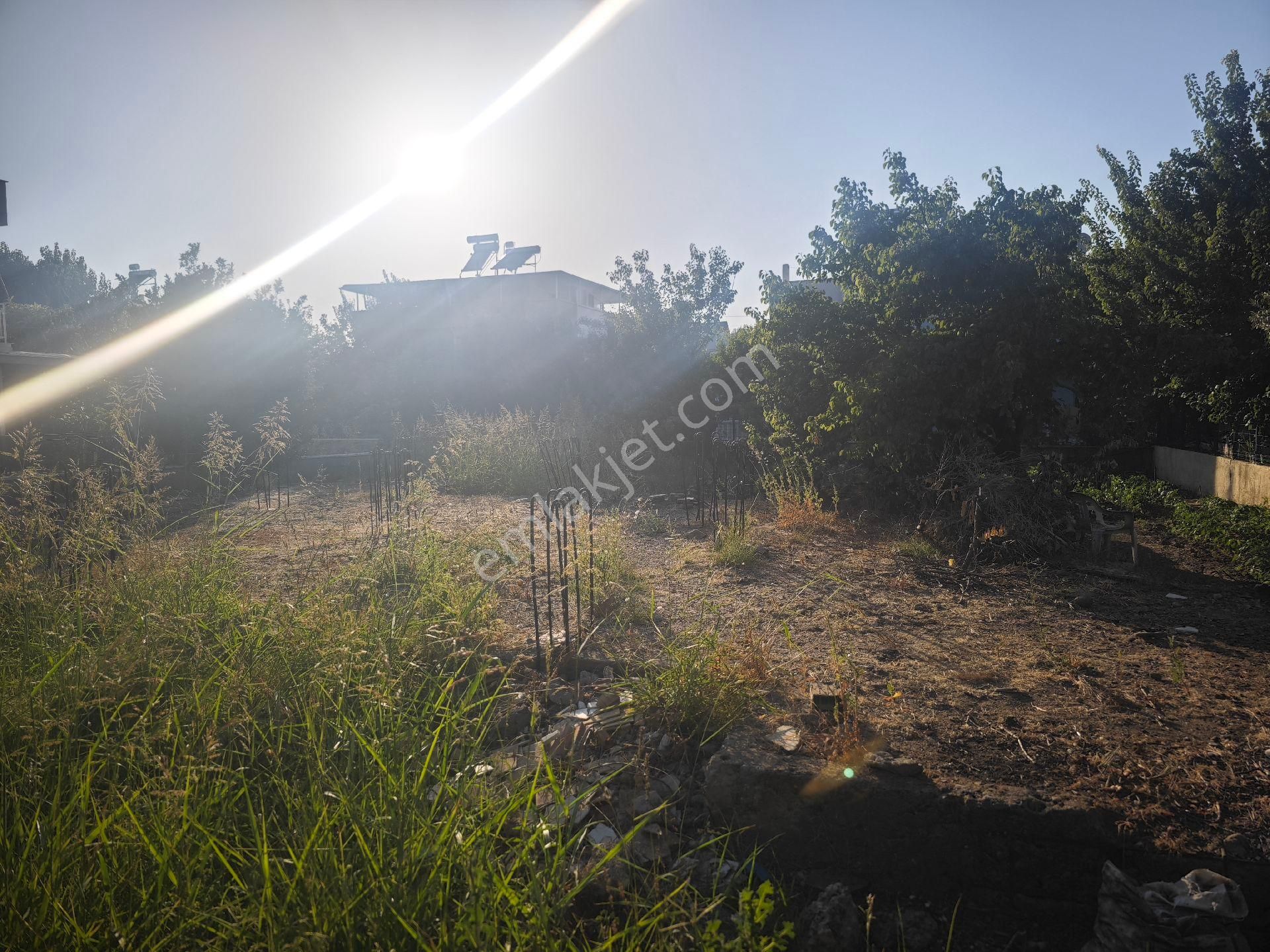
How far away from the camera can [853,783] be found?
7.70 feet

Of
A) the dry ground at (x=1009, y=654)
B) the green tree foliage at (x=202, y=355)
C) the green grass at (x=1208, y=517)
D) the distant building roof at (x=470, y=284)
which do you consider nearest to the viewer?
the dry ground at (x=1009, y=654)

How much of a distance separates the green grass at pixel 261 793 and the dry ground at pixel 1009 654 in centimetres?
99

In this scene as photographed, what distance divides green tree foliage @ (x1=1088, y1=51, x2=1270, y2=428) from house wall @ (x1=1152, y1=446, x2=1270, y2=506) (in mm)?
493

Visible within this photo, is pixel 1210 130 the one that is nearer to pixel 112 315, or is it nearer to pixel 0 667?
pixel 0 667

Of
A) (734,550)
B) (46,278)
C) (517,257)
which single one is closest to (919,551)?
(734,550)

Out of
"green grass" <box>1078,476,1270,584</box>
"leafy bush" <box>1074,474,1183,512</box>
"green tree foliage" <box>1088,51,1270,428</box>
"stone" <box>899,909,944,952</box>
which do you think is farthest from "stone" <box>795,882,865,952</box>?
"leafy bush" <box>1074,474,1183,512</box>

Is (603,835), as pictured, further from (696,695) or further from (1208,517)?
(1208,517)

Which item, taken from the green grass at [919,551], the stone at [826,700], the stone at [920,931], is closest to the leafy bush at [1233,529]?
the green grass at [919,551]

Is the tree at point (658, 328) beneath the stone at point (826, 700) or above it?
above

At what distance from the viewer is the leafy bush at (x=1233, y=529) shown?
5461 mm

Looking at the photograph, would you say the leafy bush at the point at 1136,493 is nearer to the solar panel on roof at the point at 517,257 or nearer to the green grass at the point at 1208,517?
the green grass at the point at 1208,517

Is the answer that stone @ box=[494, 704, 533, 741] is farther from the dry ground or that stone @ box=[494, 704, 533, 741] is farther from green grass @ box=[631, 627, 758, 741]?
the dry ground

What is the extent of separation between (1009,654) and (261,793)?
3.36 metres

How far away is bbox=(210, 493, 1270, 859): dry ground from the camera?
2.43 meters
